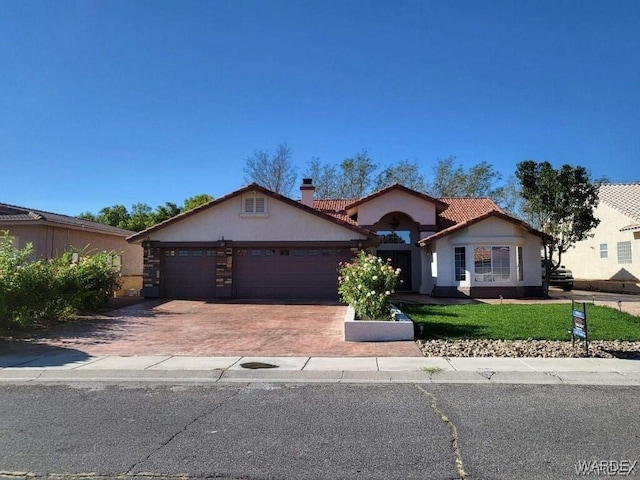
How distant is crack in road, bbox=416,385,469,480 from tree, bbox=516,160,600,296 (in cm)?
1854

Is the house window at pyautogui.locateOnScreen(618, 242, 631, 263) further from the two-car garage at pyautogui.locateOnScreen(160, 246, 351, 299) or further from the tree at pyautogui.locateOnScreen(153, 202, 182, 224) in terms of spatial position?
the tree at pyautogui.locateOnScreen(153, 202, 182, 224)

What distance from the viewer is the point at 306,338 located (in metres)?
11.5

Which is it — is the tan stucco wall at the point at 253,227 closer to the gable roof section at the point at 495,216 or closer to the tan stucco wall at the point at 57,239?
the tan stucco wall at the point at 57,239

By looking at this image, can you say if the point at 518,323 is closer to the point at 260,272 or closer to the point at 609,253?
the point at 260,272

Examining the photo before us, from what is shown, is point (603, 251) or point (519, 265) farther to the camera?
point (603, 251)

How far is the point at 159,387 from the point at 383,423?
12.0 feet

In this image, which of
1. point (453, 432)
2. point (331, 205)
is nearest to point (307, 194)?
point (331, 205)

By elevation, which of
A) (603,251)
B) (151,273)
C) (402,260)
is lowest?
(151,273)

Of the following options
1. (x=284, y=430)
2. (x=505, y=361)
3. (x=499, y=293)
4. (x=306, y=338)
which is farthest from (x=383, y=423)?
(x=499, y=293)

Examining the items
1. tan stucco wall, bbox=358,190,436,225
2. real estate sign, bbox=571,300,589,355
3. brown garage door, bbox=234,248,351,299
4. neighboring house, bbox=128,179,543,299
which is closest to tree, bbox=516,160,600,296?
neighboring house, bbox=128,179,543,299

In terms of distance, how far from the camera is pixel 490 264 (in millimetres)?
22688

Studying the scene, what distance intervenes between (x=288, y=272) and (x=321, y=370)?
511 inches

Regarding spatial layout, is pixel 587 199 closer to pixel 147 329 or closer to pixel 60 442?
pixel 147 329

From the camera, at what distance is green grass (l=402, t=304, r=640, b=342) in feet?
36.4
